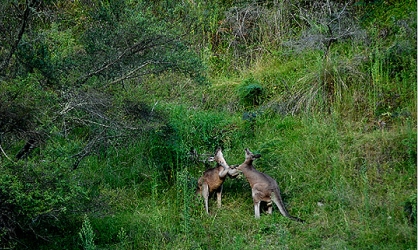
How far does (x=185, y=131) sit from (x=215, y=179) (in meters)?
1.35

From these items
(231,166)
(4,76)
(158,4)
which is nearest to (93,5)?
(158,4)

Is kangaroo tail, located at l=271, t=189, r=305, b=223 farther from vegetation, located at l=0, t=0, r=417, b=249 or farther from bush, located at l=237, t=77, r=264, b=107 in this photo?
bush, located at l=237, t=77, r=264, b=107

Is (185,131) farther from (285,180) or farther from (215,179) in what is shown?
(285,180)

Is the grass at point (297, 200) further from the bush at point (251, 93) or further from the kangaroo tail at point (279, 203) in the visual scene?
the bush at point (251, 93)

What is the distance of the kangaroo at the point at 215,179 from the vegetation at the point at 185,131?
181 mm

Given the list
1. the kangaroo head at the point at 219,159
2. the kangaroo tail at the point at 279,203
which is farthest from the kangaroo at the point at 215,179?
the kangaroo tail at the point at 279,203

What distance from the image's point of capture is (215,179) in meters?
7.35

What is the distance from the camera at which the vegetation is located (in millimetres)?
6156

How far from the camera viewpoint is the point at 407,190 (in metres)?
6.35

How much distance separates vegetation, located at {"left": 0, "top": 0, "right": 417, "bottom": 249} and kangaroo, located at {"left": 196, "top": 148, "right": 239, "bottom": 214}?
0.18m

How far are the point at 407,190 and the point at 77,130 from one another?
4.77 meters

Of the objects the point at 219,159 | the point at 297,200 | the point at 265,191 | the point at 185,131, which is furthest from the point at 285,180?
the point at 185,131

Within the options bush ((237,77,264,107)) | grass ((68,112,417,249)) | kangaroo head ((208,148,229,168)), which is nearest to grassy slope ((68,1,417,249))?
grass ((68,112,417,249))

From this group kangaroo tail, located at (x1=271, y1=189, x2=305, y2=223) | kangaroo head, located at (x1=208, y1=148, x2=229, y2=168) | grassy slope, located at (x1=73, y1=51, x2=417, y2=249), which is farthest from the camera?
kangaroo head, located at (x1=208, y1=148, x2=229, y2=168)
